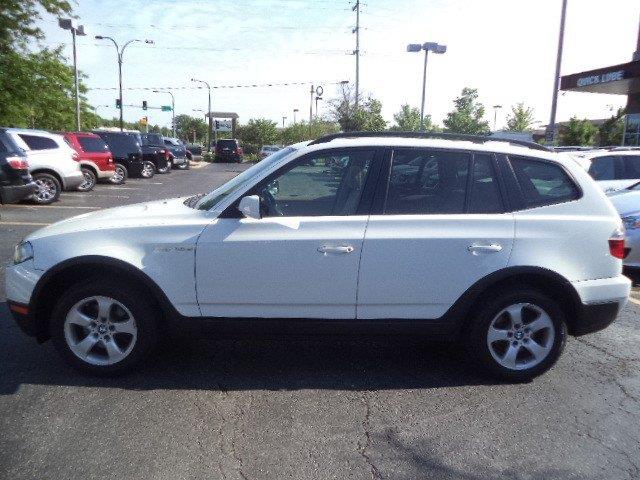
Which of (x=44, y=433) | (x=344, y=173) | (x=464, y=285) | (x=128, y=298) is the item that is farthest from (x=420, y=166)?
(x=44, y=433)

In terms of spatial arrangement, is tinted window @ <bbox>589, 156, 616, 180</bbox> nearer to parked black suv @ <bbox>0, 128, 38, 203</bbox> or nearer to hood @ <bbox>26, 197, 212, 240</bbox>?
hood @ <bbox>26, 197, 212, 240</bbox>

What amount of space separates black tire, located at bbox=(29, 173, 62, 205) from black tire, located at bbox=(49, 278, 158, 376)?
11.1m

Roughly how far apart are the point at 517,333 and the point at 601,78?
86.8ft

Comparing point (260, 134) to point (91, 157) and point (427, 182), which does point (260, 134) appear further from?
point (427, 182)

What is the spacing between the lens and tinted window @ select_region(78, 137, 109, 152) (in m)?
18.2

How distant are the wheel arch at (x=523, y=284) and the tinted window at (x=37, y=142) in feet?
41.7

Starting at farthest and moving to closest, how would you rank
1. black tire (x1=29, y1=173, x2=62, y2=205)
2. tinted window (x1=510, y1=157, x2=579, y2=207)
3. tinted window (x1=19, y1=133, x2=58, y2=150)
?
black tire (x1=29, y1=173, x2=62, y2=205) < tinted window (x1=19, y1=133, x2=58, y2=150) < tinted window (x1=510, y1=157, x2=579, y2=207)

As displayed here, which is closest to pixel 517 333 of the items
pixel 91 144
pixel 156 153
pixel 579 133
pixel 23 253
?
pixel 23 253

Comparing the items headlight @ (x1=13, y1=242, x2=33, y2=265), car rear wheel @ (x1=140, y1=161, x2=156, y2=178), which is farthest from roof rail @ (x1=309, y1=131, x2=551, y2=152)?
car rear wheel @ (x1=140, y1=161, x2=156, y2=178)

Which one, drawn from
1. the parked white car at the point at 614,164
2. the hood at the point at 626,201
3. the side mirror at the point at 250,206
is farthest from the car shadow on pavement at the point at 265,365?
the parked white car at the point at 614,164

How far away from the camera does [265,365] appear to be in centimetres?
430

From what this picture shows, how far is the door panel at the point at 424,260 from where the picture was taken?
3.83m

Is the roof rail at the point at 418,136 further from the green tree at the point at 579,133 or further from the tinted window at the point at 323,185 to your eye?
the green tree at the point at 579,133

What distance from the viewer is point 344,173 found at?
4.12 metres
